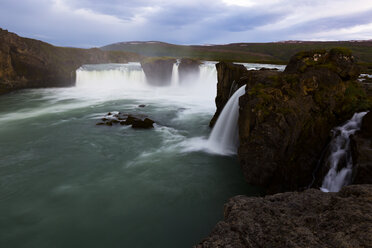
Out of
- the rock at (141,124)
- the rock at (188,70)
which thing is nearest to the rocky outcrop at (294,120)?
the rock at (141,124)

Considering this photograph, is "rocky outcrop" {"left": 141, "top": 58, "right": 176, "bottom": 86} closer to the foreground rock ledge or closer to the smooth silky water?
the smooth silky water

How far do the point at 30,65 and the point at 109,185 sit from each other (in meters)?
52.1

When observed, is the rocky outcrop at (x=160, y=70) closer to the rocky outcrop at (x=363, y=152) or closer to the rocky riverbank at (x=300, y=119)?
the rocky riverbank at (x=300, y=119)

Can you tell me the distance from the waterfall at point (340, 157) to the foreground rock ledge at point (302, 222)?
4.40m

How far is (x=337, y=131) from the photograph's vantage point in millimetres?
9914

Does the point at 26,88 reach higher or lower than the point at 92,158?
higher

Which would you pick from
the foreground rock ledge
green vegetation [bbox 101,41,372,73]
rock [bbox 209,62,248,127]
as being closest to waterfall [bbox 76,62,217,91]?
green vegetation [bbox 101,41,372,73]

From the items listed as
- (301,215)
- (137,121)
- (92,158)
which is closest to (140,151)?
(92,158)

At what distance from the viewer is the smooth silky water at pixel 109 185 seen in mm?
8852

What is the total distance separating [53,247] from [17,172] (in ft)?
25.8

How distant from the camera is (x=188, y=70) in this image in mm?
49812

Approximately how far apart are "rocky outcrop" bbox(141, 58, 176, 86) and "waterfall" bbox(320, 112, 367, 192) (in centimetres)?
4777

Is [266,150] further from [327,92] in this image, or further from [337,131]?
[327,92]

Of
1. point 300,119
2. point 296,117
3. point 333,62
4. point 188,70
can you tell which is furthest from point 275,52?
point 296,117
